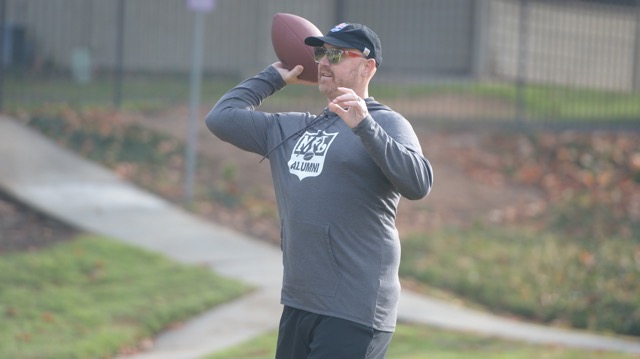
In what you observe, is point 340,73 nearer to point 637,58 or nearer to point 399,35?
point 399,35

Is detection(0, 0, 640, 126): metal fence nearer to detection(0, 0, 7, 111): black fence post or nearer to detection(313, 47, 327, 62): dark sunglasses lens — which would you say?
detection(0, 0, 7, 111): black fence post

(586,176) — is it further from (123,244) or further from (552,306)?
(123,244)

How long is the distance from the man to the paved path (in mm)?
3306

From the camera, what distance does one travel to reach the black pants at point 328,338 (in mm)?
3775

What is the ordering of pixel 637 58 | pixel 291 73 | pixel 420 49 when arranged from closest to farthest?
pixel 291 73 → pixel 637 58 → pixel 420 49

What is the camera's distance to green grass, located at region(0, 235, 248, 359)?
6949 millimetres

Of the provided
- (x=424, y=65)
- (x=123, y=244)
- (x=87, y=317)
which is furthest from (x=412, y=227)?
(x=424, y=65)

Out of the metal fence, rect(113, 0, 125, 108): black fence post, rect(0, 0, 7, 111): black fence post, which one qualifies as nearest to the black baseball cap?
rect(0, 0, 7, 111): black fence post

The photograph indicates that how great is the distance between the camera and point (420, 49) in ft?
55.1

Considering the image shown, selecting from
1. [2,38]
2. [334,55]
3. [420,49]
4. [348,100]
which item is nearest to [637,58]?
[420,49]

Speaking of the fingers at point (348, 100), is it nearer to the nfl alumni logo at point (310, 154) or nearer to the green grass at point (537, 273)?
the nfl alumni logo at point (310, 154)

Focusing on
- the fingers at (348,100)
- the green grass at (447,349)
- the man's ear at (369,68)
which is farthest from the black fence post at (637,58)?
the fingers at (348,100)

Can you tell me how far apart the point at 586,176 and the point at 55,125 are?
19.7 feet

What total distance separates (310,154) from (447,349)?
12.7ft
